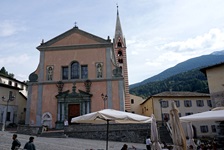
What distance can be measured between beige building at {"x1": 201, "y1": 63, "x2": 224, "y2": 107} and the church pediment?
12591mm

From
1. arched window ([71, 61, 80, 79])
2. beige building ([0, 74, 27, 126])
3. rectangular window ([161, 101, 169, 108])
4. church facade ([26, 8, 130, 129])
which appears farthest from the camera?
rectangular window ([161, 101, 169, 108])

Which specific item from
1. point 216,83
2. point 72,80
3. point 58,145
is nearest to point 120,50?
point 72,80

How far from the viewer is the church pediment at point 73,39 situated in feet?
81.3

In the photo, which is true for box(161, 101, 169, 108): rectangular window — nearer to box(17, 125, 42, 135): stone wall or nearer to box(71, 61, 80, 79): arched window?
box(71, 61, 80, 79): arched window

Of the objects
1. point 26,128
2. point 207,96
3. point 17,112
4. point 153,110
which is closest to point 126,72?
point 153,110

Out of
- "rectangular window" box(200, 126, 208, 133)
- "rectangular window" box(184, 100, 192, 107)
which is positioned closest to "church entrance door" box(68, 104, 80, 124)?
"rectangular window" box(184, 100, 192, 107)

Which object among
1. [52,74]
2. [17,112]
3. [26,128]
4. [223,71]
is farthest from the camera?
[17,112]

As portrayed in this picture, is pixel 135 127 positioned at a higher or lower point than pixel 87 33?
lower

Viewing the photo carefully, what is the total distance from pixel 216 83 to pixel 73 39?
16504 mm

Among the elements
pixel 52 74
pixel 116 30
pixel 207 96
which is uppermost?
pixel 116 30

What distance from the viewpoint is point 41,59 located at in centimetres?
2475

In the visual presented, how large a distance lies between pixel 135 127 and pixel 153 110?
50.5 feet

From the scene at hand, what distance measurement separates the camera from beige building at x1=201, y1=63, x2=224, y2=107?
19.6 metres

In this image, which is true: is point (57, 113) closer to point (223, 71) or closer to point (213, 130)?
point (223, 71)
